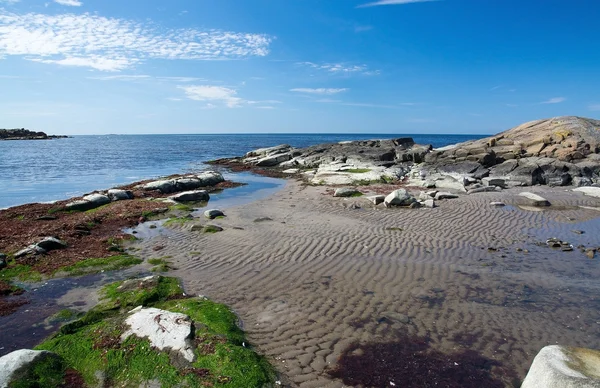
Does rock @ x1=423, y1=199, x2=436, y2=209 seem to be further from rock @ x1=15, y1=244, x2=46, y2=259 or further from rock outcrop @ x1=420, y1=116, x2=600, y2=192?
rock @ x1=15, y1=244, x2=46, y2=259

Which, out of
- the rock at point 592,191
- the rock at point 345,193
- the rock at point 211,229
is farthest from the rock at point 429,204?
the rock at point 211,229

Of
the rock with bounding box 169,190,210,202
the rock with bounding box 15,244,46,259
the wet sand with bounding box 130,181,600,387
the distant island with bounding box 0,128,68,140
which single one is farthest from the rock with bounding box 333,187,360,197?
the distant island with bounding box 0,128,68,140

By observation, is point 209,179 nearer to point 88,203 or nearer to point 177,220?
point 88,203

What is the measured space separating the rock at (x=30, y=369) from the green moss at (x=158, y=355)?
20cm

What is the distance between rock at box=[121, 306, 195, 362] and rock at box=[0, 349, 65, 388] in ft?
4.00

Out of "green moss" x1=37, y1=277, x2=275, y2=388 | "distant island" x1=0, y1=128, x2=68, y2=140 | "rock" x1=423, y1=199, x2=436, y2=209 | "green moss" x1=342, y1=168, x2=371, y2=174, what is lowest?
"green moss" x1=37, y1=277, x2=275, y2=388

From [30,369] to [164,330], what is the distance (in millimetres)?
2284

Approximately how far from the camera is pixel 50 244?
14.7 m

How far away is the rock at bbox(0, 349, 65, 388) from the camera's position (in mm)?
5969

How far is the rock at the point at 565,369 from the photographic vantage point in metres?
5.23

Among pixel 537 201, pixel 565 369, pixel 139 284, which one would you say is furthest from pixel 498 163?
pixel 139 284

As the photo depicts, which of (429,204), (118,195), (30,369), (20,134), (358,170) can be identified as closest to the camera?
(30,369)

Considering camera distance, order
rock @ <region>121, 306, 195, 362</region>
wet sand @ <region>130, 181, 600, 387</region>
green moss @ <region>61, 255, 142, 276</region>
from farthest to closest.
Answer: green moss @ <region>61, 255, 142, 276</region> < wet sand @ <region>130, 181, 600, 387</region> < rock @ <region>121, 306, 195, 362</region>

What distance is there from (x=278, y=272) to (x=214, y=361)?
→ 5529 millimetres
